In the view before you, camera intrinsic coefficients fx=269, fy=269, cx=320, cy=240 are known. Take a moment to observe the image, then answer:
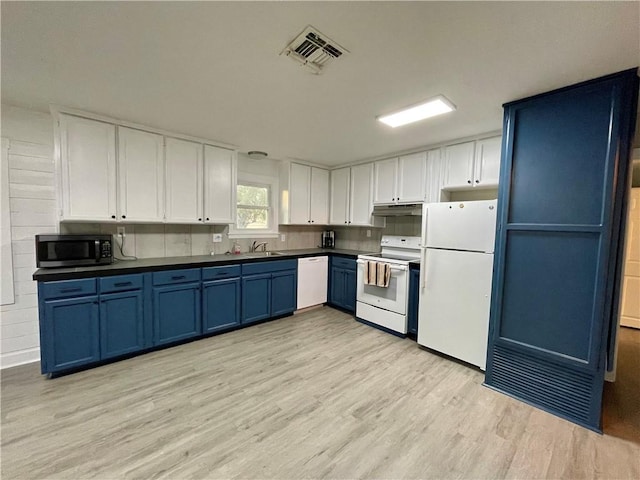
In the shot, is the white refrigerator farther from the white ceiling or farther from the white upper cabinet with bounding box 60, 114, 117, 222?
the white upper cabinet with bounding box 60, 114, 117, 222

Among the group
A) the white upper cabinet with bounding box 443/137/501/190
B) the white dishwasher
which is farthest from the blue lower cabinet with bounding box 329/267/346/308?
the white upper cabinet with bounding box 443/137/501/190

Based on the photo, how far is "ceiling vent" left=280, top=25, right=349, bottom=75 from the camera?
1.49 meters

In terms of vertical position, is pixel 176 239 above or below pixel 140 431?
above

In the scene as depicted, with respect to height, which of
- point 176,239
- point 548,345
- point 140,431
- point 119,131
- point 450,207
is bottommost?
point 140,431

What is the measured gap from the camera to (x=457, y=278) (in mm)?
2678

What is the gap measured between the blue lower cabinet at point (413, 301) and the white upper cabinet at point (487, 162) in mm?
1239

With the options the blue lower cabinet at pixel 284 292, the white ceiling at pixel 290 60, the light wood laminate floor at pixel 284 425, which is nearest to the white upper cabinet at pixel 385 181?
the white ceiling at pixel 290 60

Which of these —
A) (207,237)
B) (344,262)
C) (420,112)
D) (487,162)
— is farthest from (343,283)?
(420,112)

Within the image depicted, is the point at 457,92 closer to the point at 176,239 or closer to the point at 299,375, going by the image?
the point at 299,375

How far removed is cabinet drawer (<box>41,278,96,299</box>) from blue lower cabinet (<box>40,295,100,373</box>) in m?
0.05

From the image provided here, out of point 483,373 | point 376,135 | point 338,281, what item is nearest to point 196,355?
point 338,281

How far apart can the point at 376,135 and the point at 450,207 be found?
1.17 meters

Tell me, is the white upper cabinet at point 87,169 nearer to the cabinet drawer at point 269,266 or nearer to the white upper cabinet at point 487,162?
the cabinet drawer at point 269,266

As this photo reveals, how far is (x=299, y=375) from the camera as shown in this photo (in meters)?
2.47
